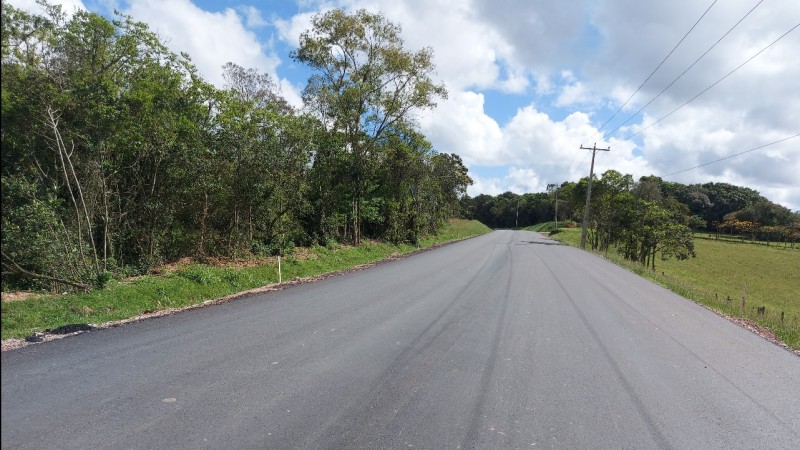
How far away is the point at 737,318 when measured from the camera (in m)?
11.3

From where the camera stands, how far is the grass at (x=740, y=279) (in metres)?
14.2

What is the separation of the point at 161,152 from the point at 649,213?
1374 inches

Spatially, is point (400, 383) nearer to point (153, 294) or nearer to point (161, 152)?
point (153, 294)

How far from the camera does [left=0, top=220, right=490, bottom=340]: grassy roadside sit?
24.3 ft

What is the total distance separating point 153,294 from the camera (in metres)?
9.85

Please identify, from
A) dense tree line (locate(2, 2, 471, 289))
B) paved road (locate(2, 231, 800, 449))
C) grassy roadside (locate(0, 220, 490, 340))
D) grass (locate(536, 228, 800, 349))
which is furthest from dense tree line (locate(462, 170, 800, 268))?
paved road (locate(2, 231, 800, 449))

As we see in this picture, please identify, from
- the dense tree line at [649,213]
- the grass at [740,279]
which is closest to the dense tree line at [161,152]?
the grass at [740,279]

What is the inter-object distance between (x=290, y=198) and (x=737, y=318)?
48.5 ft

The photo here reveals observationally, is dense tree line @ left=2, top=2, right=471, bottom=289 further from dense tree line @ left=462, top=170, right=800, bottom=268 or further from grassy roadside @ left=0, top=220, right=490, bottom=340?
dense tree line @ left=462, top=170, right=800, bottom=268

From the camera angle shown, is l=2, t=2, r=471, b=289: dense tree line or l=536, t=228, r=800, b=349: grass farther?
l=536, t=228, r=800, b=349: grass

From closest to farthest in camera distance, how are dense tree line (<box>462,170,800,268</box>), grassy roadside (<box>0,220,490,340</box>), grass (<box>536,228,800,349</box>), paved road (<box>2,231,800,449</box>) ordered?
paved road (<box>2,231,800,449</box>), grassy roadside (<box>0,220,490,340</box>), grass (<box>536,228,800,349</box>), dense tree line (<box>462,170,800,268</box>)

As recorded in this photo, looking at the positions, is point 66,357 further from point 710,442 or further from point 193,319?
point 710,442

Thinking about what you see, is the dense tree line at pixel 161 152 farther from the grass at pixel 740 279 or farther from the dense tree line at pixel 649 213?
the dense tree line at pixel 649 213

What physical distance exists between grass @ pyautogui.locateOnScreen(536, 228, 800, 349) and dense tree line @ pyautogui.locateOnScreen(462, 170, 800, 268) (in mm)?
2769
